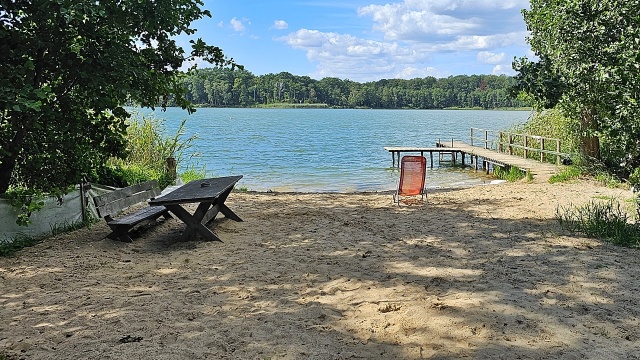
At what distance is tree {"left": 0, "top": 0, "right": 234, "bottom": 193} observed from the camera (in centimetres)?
635

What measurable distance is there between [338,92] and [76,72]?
12612cm

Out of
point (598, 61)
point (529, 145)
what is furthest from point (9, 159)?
point (529, 145)

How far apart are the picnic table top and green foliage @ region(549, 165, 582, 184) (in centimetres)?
852

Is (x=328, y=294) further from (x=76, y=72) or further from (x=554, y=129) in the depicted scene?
(x=554, y=129)

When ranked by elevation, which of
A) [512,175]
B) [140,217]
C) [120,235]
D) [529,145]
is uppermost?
[140,217]

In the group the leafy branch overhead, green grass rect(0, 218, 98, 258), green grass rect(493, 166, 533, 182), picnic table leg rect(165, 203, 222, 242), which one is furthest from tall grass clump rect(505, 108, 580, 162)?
green grass rect(0, 218, 98, 258)

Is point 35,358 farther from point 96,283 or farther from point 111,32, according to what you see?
point 111,32

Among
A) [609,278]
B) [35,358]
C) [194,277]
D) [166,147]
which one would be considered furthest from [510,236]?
[166,147]

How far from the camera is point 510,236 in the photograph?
695 cm

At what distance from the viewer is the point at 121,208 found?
761 centimetres

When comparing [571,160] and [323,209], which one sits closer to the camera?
[323,209]

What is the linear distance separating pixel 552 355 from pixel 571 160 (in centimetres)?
1253

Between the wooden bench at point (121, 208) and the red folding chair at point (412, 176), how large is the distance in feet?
15.4

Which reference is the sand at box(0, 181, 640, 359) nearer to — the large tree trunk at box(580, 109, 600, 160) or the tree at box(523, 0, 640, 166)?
the tree at box(523, 0, 640, 166)
